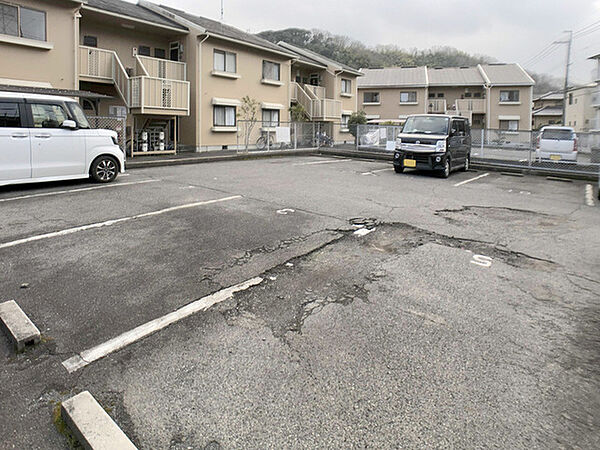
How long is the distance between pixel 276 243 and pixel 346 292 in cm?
161

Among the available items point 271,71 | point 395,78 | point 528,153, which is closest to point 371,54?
point 395,78

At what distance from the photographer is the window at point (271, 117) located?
22.0 meters

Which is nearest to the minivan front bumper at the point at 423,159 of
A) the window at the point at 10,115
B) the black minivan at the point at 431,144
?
the black minivan at the point at 431,144

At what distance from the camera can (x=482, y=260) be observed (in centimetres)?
510

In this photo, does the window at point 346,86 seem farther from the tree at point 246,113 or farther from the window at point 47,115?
the window at point 47,115

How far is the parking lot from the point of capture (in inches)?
92.4

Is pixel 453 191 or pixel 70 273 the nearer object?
pixel 70 273

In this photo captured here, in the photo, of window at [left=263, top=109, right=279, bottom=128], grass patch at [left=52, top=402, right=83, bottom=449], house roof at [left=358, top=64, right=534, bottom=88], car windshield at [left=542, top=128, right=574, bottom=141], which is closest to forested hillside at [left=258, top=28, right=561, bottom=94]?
house roof at [left=358, top=64, right=534, bottom=88]

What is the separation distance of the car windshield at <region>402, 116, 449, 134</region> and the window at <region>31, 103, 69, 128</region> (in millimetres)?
9338

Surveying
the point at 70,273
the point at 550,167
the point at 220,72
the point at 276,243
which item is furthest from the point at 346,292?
the point at 220,72

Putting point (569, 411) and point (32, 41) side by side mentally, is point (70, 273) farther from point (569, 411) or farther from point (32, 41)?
point (32, 41)

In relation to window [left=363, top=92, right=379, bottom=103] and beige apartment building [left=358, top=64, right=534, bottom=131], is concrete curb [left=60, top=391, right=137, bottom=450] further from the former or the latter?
window [left=363, top=92, right=379, bottom=103]

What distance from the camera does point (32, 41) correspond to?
13.2 m

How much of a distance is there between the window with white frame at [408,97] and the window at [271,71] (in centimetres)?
1986
